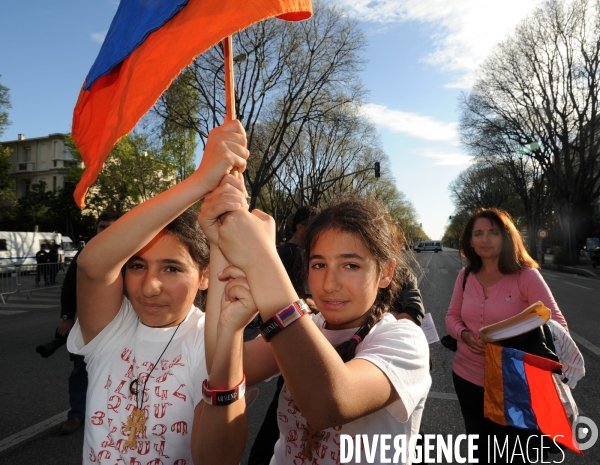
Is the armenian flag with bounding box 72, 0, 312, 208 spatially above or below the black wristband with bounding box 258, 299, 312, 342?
above

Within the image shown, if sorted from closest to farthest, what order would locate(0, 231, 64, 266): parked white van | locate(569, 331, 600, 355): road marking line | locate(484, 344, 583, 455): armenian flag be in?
locate(484, 344, 583, 455): armenian flag
locate(569, 331, 600, 355): road marking line
locate(0, 231, 64, 266): parked white van

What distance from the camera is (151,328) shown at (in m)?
1.66

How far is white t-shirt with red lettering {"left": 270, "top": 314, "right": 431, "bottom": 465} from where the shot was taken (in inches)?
48.3

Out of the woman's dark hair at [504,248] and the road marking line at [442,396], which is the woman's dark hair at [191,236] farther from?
the road marking line at [442,396]

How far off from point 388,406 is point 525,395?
4.05ft

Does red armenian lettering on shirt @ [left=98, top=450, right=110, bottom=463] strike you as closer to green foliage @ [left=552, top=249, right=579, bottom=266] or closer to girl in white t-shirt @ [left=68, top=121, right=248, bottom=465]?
girl in white t-shirt @ [left=68, top=121, right=248, bottom=465]

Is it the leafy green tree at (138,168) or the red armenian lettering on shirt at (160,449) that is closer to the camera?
the red armenian lettering on shirt at (160,449)

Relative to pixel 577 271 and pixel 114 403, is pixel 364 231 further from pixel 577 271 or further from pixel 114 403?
pixel 577 271

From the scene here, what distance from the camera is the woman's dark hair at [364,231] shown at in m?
1.50

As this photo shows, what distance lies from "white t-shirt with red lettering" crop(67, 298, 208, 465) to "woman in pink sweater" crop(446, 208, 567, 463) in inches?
66.5

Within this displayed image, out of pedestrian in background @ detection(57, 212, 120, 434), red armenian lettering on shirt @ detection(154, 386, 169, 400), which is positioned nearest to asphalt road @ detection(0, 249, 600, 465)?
pedestrian in background @ detection(57, 212, 120, 434)

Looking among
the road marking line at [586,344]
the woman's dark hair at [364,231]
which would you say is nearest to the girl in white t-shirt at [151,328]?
the woman's dark hair at [364,231]

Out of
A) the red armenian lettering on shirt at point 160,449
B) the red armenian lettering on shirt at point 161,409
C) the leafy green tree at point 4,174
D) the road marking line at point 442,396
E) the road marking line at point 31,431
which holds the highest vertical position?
the leafy green tree at point 4,174

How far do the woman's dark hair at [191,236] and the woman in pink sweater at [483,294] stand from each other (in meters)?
1.68
